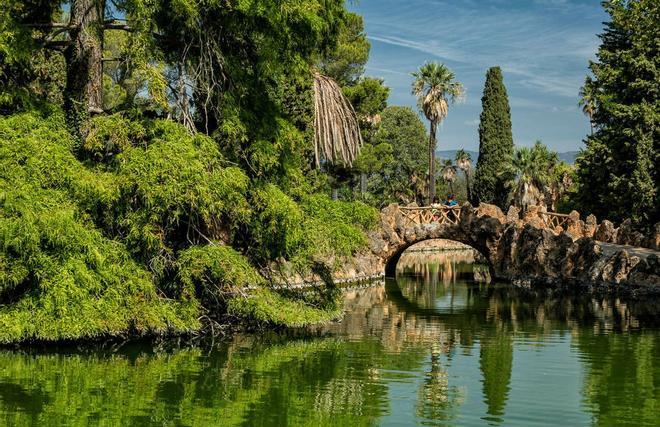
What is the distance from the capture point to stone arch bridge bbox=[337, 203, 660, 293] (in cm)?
3027

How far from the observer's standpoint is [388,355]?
15680 millimetres

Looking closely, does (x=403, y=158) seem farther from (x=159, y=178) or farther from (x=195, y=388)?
(x=195, y=388)

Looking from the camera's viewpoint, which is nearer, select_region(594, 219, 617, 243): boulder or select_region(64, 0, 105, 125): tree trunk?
select_region(64, 0, 105, 125): tree trunk

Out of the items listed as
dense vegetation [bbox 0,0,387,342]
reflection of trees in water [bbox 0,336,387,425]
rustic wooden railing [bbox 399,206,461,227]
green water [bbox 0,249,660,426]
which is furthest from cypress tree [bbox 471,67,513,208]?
reflection of trees in water [bbox 0,336,387,425]

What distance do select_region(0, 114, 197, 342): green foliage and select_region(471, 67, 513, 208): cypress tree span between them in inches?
1703

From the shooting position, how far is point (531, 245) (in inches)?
1351

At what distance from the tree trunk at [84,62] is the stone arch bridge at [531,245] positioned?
19080 mm

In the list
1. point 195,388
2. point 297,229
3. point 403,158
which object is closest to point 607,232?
point 297,229

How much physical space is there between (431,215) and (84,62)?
2225 centimetres

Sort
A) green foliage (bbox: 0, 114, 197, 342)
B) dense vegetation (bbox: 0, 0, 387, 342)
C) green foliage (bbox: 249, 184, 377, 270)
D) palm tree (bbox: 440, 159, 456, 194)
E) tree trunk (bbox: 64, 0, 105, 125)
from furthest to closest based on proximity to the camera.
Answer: palm tree (bbox: 440, 159, 456, 194), green foliage (bbox: 249, 184, 377, 270), tree trunk (bbox: 64, 0, 105, 125), dense vegetation (bbox: 0, 0, 387, 342), green foliage (bbox: 0, 114, 197, 342)

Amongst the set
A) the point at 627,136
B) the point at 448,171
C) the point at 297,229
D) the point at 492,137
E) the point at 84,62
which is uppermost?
the point at 492,137

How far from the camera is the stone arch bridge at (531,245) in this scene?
30266 millimetres

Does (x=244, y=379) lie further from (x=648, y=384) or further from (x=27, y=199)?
(x=648, y=384)

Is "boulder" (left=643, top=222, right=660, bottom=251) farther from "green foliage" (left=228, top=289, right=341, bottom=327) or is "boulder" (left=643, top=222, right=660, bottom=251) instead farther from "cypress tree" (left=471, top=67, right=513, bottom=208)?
"cypress tree" (left=471, top=67, right=513, bottom=208)
